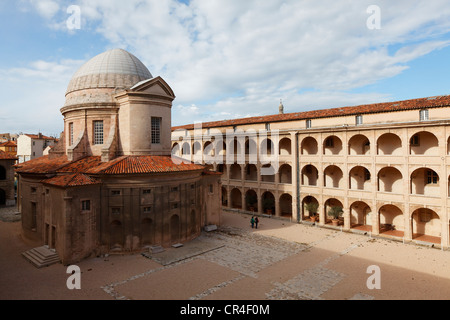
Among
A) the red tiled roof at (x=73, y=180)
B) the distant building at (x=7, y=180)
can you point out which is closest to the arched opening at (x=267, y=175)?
the red tiled roof at (x=73, y=180)

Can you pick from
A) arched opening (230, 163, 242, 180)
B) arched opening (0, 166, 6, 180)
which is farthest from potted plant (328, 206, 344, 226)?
arched opening (0, 166, 6, 180)

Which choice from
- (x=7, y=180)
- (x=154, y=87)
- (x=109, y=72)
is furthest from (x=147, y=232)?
(x=7, y=180)

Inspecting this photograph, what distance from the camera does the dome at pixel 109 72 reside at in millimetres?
29344

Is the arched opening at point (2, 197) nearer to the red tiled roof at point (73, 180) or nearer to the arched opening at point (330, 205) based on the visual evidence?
the red tiled roof at point (73, 180)

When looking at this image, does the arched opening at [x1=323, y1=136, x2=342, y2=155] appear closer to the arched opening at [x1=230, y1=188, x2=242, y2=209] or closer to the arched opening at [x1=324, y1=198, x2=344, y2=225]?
the arched opening at [x1=324, y1=198, x2=344, y2=225]

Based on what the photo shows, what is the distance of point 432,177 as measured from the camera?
28281 millimetres

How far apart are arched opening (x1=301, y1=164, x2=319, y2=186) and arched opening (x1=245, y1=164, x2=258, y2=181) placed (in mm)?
8023

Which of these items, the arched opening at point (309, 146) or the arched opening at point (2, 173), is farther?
the arched opening at point (2, 173)

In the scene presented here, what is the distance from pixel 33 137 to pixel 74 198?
66.8 m

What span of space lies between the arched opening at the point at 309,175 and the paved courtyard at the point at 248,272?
9.95 m

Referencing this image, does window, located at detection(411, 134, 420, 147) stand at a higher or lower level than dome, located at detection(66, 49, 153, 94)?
lower

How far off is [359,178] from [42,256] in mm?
33267

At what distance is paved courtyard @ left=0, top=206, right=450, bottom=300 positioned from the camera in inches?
671
